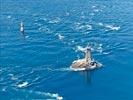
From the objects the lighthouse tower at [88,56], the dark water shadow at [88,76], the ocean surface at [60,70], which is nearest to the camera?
the ocean surface at [60,70]

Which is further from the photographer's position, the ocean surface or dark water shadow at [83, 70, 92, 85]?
dark water shadow at [83, 70, 92, 85]

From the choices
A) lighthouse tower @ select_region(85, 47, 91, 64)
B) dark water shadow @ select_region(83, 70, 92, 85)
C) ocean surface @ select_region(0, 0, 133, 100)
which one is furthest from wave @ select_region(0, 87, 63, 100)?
lighthouse tower @ select_region(85, 47, 91, 64)

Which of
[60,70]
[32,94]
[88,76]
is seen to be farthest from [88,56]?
[32,94]

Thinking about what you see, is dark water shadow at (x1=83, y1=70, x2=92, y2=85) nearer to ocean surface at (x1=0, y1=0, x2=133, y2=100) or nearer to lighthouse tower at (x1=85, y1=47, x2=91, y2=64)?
ocean surface at (x1=0, y1=0, x2=133, y2=100)

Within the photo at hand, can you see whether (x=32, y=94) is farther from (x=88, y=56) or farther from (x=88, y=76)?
(x=88, y=56)

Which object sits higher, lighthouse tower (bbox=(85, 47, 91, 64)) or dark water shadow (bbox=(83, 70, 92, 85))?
lighthouse tower (bbox=(85, 47, 91, 64))

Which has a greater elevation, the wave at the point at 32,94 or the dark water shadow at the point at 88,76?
the dark water shadow at the point at 88,76

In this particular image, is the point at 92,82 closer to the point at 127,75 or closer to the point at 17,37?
the point at 127,75

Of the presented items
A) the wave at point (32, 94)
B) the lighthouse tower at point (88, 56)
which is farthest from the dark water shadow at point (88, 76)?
the wave at point (32, 94)

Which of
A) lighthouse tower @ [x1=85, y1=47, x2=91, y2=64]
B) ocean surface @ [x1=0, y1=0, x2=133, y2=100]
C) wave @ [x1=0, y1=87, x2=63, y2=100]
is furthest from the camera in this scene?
lighthouse tower @ [x1=85, y1=47, x2=91, y2=64]

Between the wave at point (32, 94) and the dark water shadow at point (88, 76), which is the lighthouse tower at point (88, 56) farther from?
the wave at point (32, 94)

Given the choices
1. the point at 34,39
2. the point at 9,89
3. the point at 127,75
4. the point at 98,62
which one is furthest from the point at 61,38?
the point at 9,89
